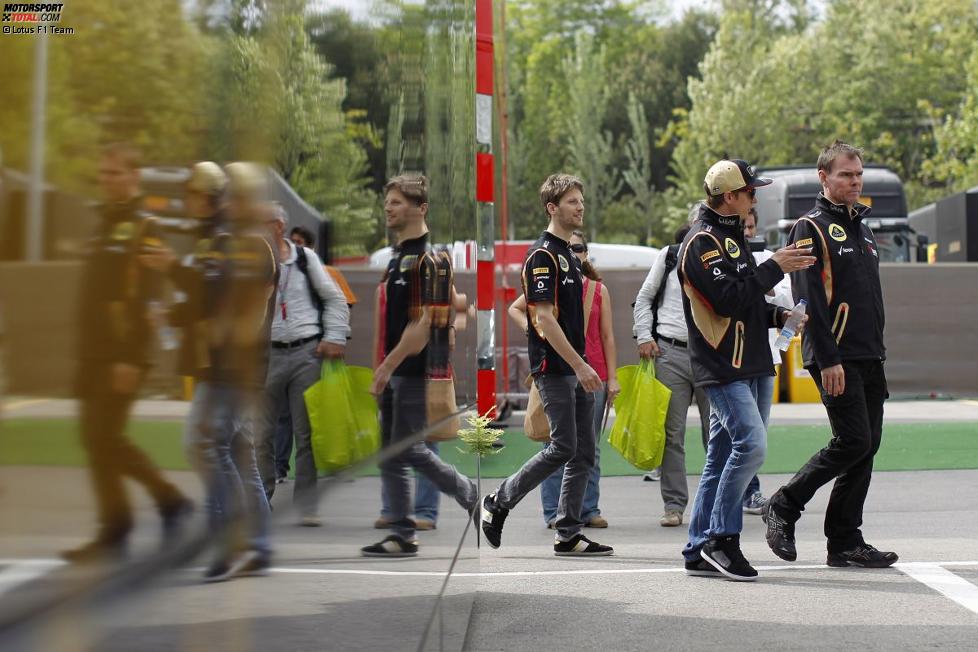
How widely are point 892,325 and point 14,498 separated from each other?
19.7 meters

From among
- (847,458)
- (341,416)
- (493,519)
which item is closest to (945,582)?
(847,458)

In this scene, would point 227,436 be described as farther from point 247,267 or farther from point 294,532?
point 294,532

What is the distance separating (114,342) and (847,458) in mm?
5740

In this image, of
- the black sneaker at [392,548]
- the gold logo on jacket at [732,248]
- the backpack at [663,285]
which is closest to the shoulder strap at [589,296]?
the backpack at [663,285]

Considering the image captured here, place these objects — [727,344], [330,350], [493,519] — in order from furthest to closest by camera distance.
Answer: [493,519], [727,344], [330,350]

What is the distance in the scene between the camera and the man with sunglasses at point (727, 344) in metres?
5.93

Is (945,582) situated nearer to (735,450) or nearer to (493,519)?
(735,450)

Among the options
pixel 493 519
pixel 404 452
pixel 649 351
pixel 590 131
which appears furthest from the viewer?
pixel 590 131

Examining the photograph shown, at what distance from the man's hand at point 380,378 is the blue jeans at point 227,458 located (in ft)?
2.98

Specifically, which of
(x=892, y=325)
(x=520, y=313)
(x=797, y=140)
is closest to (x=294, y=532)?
(x=520, y=313)

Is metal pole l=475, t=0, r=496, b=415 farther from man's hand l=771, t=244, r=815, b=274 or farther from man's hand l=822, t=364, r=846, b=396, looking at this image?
man's hand l=822, t=364, r=846, b=396

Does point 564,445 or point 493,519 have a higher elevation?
point 564,445

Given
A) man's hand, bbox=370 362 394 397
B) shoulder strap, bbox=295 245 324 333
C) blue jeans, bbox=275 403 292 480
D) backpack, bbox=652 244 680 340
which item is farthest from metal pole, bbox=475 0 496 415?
blue jeans, bbox=275 403 292 480

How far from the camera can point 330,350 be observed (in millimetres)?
1731
